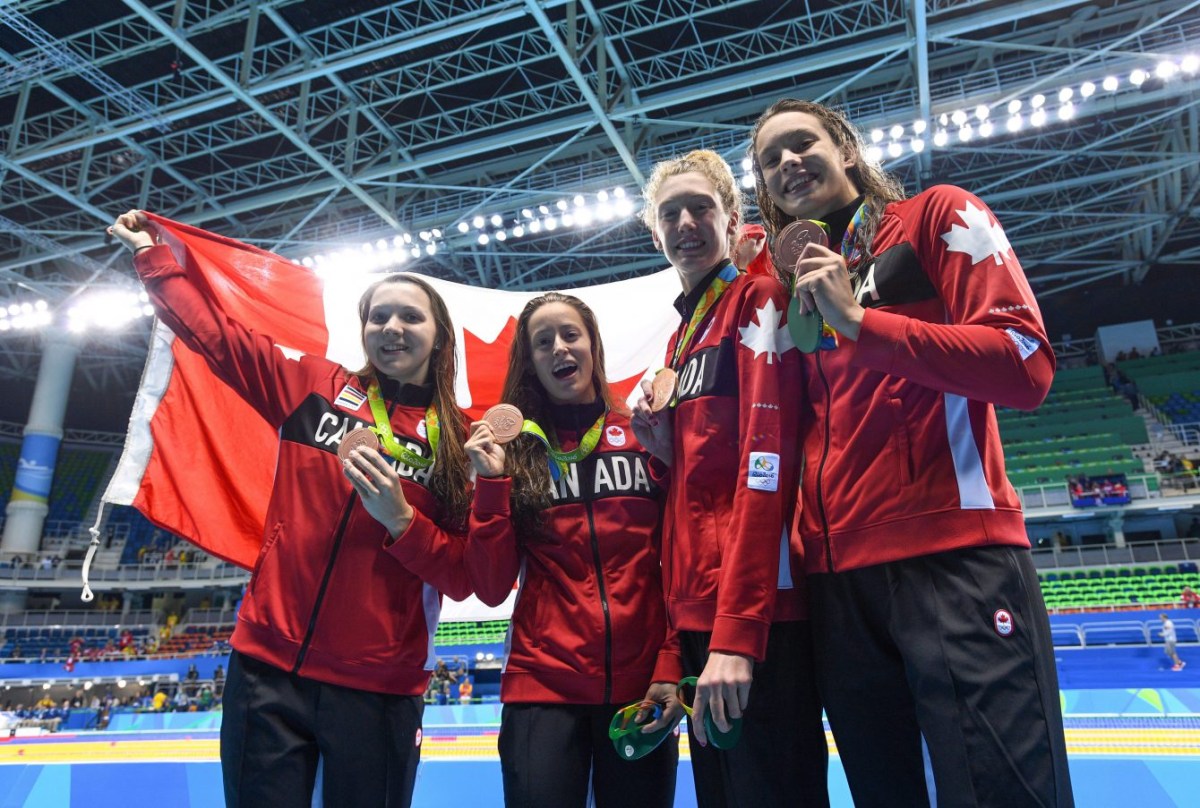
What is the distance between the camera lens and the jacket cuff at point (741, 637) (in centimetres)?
165

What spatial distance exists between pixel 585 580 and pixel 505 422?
537mm

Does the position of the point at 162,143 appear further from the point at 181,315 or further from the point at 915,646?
the point at 915,646

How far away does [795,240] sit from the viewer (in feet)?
5.57

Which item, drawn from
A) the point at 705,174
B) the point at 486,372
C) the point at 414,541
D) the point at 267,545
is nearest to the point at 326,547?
the point at 267,545

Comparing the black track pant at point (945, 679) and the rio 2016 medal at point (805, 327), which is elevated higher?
the rio 2016 medal at point (805, 327)

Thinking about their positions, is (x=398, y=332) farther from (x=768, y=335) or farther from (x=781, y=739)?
(x=781, y=739)

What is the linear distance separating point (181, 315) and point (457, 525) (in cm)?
127

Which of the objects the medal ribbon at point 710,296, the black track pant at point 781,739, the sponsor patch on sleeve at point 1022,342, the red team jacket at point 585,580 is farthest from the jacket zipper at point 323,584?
the sponsor patch on sleeve at point 1022,342

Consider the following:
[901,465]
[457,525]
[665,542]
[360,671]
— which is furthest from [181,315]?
[901,465]

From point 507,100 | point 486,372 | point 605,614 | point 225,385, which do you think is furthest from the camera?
point 507,100

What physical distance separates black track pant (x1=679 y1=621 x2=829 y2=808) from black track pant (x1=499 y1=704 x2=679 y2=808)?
348mm

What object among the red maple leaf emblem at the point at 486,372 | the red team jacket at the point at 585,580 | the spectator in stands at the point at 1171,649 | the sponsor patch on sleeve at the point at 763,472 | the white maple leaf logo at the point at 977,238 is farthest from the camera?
the spectator in stands at the point at 1171,649

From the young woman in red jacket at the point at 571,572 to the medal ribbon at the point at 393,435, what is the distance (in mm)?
298

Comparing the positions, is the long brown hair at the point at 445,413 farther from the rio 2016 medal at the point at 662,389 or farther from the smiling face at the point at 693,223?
the smiling face at the point at 693,223
